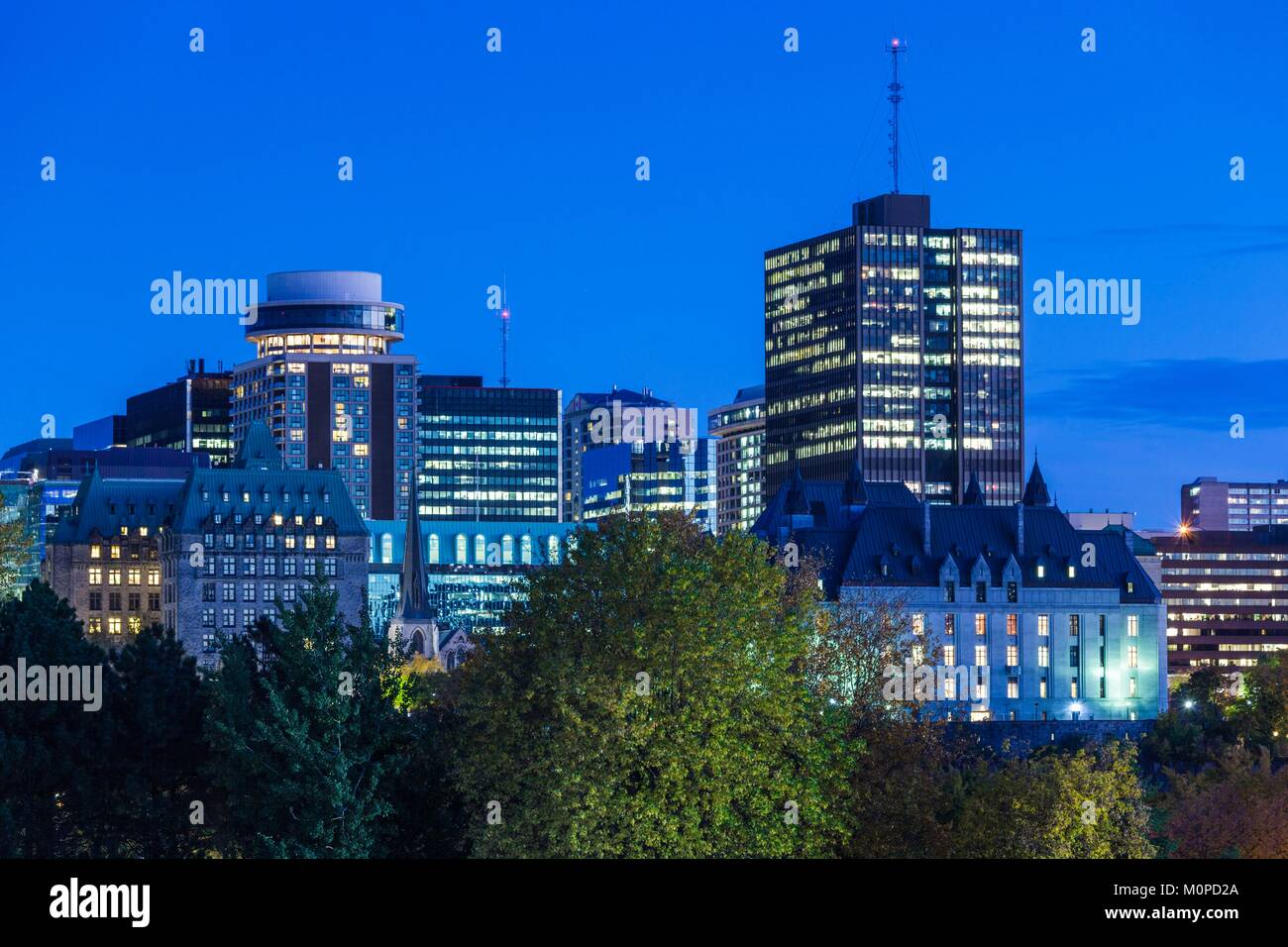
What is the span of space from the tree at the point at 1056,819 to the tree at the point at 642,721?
601cm

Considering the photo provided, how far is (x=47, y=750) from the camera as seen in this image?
68125 mm

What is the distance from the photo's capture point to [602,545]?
225 ft

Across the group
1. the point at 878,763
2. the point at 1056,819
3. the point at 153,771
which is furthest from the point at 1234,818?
the point at 153,771

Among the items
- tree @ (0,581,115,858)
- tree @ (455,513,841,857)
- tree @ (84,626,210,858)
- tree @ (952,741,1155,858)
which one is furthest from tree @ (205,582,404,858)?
tree @ (952,741,1155,858)

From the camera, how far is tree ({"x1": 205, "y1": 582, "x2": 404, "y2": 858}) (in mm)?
61184

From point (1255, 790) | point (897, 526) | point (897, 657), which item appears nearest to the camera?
point (1255, 790)

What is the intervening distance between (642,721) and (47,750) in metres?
19.4

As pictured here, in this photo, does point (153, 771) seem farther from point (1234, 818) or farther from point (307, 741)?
point (1234, 818)

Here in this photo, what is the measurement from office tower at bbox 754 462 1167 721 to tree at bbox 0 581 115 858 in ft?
354

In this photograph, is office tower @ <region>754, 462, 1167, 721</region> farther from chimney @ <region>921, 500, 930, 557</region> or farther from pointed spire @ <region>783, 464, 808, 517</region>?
pointed spire @ <region>783, 464, 808, 517</region>

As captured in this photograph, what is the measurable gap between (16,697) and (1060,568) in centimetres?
12883
